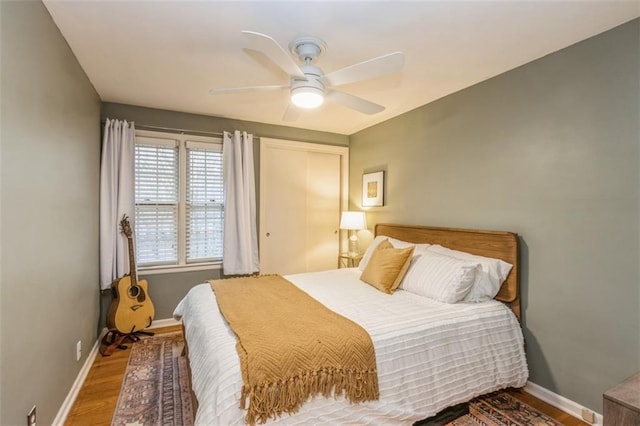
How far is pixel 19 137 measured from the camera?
4.70 ft

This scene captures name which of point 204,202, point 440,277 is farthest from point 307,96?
point 204,202

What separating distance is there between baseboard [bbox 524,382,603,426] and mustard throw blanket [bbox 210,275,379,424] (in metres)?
1.48

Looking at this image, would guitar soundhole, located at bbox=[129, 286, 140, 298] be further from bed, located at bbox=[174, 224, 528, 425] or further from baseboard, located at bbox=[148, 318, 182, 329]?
bed, located at bbox=[174, 224, 528, 425]

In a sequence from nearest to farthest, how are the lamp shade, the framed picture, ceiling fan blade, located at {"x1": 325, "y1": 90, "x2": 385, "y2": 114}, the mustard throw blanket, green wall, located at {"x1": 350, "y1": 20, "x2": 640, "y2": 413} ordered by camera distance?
the mustard throw blanket, green wall, located at {"x1": 350, "y1": 20, "x2": 640, "y2": 413}, ceiling fan blade, located at {"x1": 325, "y1": 90, "x2": 385, "y2": 114}, the framed picture, the lamp shade

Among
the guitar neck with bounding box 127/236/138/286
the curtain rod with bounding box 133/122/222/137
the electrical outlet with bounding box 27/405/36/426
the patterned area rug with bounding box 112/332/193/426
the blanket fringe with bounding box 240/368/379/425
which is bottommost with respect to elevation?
the patterned area rug with bounding box 112/332/193/426

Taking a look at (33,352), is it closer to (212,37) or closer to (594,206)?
(212,37)

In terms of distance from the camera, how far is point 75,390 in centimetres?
226

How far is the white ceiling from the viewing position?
1750mm

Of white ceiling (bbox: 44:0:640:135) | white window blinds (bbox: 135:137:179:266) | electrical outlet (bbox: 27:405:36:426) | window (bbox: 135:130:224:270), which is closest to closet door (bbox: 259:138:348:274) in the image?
window (bbox: 135:130:224:270)

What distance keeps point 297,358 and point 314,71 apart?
1686mm

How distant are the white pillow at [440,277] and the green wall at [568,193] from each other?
466 millimetres

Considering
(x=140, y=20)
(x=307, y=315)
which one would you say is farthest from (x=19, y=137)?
(x=307, y=315)

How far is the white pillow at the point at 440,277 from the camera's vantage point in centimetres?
231

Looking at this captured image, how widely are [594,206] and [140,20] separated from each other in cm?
306
